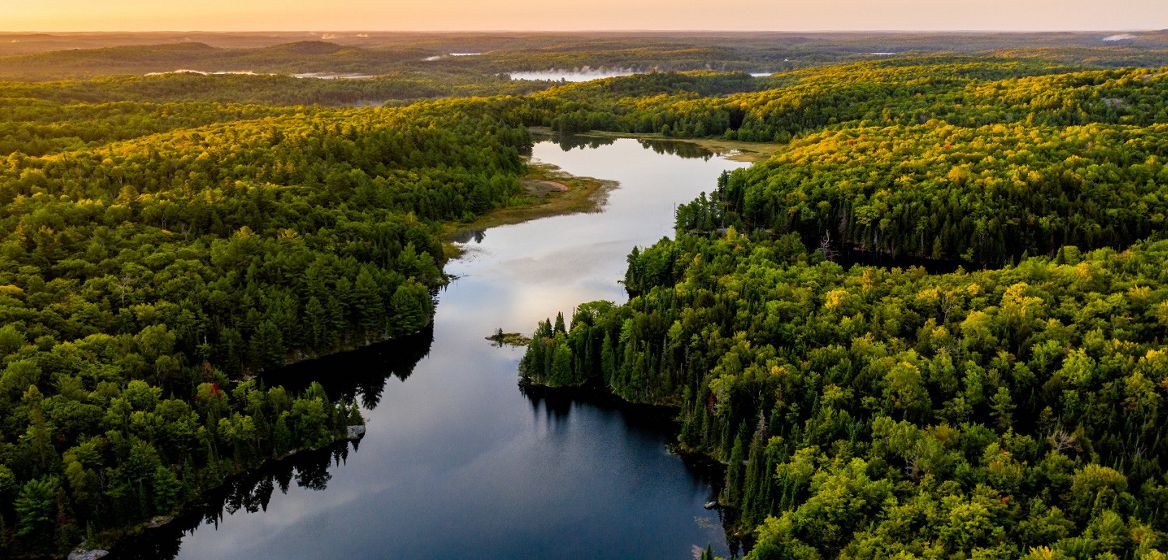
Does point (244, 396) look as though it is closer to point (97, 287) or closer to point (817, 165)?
point (97, 287)

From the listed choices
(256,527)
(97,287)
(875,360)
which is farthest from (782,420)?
(97,287)

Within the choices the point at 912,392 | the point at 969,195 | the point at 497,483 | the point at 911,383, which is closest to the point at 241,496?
the point at 497,483

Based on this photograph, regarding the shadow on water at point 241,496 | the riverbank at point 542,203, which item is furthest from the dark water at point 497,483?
the riverbank at point 542,203

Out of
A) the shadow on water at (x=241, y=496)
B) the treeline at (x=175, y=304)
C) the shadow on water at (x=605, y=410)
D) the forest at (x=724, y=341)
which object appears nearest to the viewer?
the forest at (x=724, y=341)

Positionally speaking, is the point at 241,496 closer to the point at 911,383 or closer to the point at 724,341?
the point at 724,341

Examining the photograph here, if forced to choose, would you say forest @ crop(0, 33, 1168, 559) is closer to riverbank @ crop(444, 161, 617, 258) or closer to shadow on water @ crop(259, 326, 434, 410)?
shadow on water @ crop(259, 326, 434, 410)

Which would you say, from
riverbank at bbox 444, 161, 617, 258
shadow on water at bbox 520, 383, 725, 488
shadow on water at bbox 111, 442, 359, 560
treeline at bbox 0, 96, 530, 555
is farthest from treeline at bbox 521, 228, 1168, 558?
riverbank at bbox 444, 161, 617, 258

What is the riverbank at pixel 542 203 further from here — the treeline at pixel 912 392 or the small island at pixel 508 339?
the treeline at pixel 912 392
